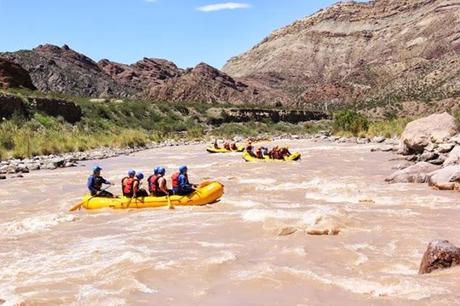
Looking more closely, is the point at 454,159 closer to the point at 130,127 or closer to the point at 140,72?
the point at 130,127

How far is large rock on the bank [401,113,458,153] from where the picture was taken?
20.6m

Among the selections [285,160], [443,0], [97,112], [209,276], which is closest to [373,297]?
[209,276]

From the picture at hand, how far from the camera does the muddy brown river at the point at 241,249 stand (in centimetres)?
632

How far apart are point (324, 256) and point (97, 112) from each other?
40.6 metres

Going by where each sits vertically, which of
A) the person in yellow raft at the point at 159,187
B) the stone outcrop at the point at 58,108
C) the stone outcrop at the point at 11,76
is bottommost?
the person in yellow raft at the point at 159,187

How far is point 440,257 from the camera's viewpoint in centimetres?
650

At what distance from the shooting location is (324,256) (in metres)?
7.75

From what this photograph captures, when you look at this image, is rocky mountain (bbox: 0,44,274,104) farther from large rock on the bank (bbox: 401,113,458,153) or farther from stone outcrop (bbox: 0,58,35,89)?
large rock on the bank (bbox: 401,113,458,153)

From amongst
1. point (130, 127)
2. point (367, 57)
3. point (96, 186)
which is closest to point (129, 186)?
point (96, 186)

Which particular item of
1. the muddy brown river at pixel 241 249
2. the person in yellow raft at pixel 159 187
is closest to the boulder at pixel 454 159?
the muddy brown river at pixel 241 249

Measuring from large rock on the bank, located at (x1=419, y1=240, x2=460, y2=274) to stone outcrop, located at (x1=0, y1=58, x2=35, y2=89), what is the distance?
4411 cm

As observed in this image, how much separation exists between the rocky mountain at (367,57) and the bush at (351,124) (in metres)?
30.0

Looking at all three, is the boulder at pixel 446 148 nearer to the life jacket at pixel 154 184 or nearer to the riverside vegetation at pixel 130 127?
the life jacket at pixel 154 184

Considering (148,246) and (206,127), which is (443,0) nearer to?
(206,127)
